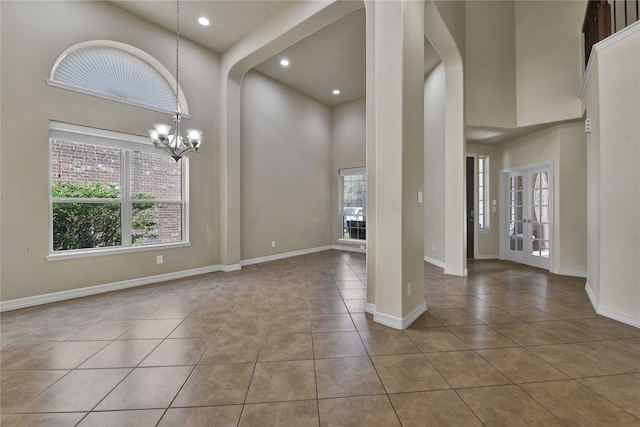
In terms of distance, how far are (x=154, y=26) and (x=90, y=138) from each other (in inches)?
79.0

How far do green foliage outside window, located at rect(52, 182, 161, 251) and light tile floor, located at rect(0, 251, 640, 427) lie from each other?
81 centimetres

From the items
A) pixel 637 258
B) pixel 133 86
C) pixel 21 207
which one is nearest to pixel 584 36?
pixel 637 258

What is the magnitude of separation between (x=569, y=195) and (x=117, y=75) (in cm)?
750

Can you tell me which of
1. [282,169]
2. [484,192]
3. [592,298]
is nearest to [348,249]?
→ [282,169]

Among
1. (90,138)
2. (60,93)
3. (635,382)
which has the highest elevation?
(60,93)

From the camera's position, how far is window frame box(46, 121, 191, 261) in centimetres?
333

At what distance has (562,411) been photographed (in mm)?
1512

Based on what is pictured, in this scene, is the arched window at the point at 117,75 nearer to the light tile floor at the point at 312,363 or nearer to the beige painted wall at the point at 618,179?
the light tile floor at the point at 312,363

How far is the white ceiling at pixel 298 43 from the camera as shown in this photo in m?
3.76

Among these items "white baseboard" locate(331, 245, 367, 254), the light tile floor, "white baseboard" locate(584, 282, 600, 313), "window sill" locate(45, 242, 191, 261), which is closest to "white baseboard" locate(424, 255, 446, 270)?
the light tile floor

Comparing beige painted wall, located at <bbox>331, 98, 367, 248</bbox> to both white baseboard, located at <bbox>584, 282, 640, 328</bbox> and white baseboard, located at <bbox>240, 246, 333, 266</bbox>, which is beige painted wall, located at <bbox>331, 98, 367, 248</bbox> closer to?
white baseboard, located at <bbox>240, 246, 333, 266</bbox>

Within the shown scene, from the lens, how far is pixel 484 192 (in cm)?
607

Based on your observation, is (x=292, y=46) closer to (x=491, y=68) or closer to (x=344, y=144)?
(x=344, y=144)

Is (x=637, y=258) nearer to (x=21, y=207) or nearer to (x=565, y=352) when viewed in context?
(x=565, y=352)
